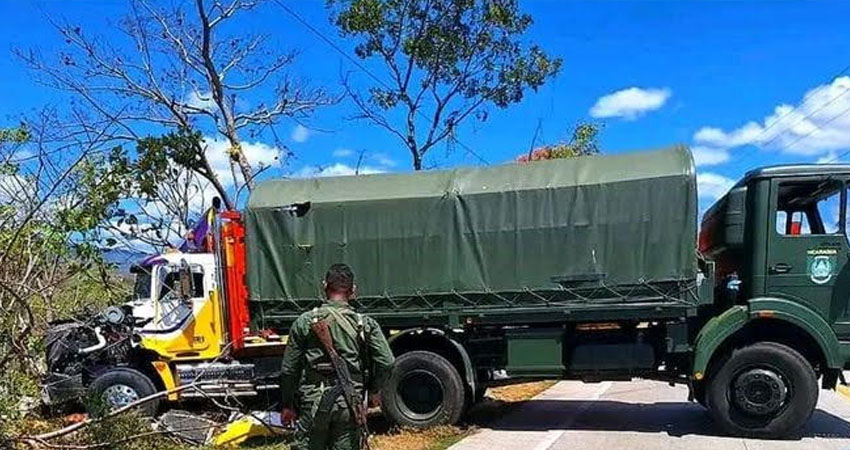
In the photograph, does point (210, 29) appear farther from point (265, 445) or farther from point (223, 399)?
point (265, 445)

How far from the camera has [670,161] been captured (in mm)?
9562

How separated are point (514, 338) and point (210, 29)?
32.8 ft

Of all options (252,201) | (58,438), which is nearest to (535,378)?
(252,201)

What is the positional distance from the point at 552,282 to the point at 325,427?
184 inches

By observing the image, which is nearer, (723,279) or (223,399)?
(723,279)

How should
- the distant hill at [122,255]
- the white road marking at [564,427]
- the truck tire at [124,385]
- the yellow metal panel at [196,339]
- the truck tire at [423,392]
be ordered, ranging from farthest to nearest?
the distant hill at [122,255] → the yellow metal panel at [196,339] → the truck tire at [124,385] → the truck tire at [423,392] → the white road marking at [564,427]

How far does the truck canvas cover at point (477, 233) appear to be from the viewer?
947 centimetres

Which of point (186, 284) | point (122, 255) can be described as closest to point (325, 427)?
point (186, 284)

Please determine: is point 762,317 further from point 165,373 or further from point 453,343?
point 165,373

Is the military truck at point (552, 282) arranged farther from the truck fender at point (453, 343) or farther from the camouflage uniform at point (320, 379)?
the camouflage uniform at point (320, 379)

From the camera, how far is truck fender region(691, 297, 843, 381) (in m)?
9.13

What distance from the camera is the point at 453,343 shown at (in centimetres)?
1003

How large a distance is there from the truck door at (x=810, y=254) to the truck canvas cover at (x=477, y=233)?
90 centimetres

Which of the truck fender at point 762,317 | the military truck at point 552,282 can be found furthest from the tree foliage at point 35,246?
the truck fender at point 762,317
